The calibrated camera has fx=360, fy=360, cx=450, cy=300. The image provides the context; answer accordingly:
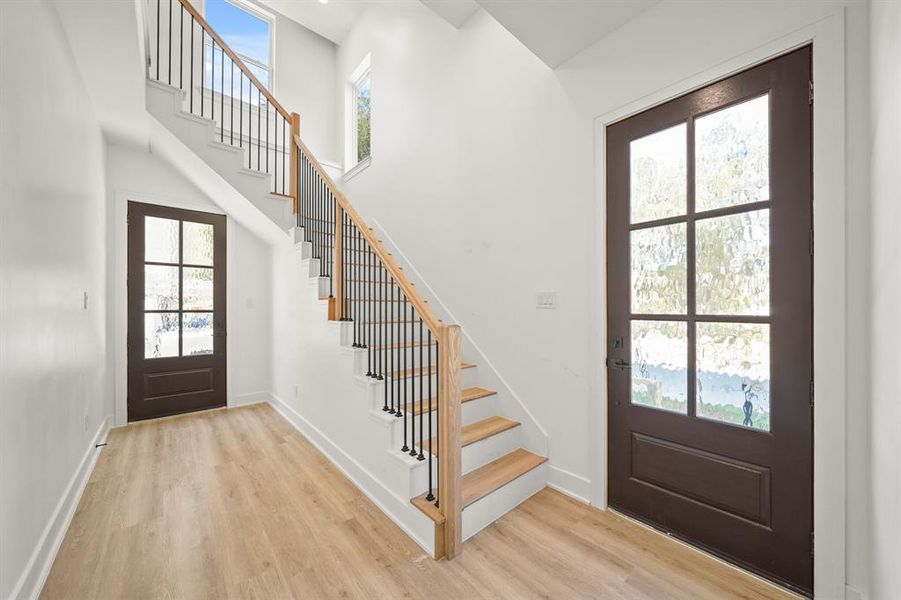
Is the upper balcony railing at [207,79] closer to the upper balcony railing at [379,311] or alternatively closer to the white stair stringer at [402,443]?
the upper balcony railing at [379,311]

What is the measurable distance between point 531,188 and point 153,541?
10.5ft

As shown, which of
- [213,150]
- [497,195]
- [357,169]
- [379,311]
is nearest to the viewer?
[497,195]

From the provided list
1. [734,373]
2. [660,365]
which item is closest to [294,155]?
[660,365]

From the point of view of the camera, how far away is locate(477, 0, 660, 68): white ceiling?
78.6 inches

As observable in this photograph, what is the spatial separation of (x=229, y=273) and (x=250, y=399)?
1.64 meters

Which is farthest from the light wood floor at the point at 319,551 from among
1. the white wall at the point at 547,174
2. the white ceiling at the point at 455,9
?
the white ceiling at the point at 455,9

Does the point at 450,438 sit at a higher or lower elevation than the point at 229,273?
lower

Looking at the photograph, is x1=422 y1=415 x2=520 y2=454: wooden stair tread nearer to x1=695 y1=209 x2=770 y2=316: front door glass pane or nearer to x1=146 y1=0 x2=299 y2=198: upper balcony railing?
x1=695 y1=209 x2=770 y2=316: front door glass pane

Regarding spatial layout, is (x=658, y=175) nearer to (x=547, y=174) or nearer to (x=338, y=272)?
(x=547, y=174)

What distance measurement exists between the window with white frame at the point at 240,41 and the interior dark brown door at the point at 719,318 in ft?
17.0

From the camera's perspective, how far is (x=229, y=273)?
454 cm

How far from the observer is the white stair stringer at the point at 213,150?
10.8 feet

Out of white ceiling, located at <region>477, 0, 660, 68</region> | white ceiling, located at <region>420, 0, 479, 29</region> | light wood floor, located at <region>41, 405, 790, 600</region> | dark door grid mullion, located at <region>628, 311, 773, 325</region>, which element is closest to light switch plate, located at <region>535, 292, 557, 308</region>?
dark door grid mullion, located at <region>628, 311, 773, 325</region>

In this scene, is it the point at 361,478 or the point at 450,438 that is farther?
the point at 361,478
